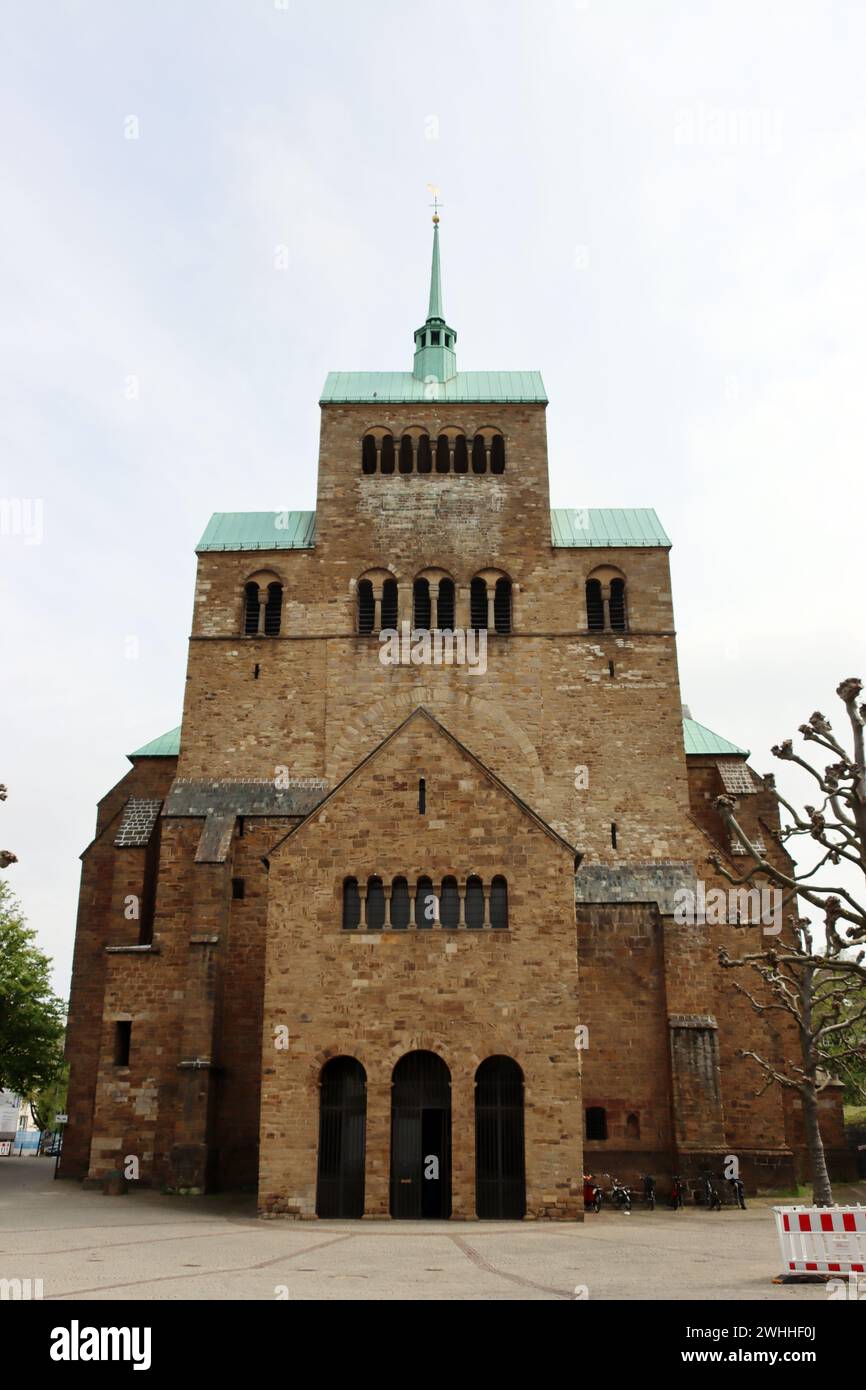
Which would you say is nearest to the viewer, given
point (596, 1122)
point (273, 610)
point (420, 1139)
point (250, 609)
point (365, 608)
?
point (420, 1139)

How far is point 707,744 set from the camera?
1813 inches

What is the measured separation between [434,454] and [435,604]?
629cm

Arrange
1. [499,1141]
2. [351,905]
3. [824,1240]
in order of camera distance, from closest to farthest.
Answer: [824,1240] < [499,1141] < [351,905]

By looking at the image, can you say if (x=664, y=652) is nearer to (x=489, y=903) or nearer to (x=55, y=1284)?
(x=489, y=903)

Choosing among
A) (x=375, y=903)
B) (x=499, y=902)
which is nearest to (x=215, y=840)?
(x=375, y=903)

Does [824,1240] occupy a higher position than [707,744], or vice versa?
[707,744]

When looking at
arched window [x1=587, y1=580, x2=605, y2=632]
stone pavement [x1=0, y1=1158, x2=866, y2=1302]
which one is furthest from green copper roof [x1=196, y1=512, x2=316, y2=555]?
stone pavement [x1=0, y1=1158, x2=866, y2=1302]

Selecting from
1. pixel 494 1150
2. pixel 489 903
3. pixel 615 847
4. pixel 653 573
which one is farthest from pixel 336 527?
pixel 494 1150

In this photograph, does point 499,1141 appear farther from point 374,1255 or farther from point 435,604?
point 435,604

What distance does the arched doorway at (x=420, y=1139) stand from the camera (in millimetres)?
27266

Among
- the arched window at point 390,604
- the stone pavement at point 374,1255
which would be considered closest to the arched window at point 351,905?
the stone pavement at point 374,1255

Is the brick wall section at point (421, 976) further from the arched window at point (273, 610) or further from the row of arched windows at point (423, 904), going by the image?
the arched window at point (273, 610)

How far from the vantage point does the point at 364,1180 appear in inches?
1072

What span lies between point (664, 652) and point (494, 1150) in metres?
19.2
